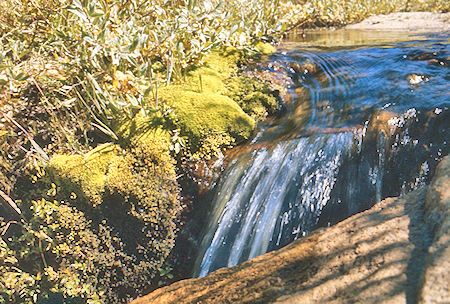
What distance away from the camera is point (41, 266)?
3799 millimetres

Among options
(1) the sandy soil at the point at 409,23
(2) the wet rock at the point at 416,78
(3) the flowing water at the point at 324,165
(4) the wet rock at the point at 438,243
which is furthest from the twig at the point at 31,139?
(1) the sandy soil at the point at 409,23

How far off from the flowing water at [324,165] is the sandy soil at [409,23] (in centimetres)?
445

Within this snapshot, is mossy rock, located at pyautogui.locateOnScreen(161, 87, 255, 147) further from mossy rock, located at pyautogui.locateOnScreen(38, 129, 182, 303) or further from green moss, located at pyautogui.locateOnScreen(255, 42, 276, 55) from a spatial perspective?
green moss, located at pyautogui.locateOnScreen(255, 42, 276, 55)

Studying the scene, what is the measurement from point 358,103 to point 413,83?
29.8 inches

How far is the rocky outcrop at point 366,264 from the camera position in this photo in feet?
4.39

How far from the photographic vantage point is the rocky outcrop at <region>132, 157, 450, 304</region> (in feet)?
4.39

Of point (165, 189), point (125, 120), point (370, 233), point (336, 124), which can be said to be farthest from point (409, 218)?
point (125, 120)

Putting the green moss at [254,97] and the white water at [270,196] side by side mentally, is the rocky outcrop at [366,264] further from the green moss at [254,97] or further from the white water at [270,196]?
the green moss at [254,97]

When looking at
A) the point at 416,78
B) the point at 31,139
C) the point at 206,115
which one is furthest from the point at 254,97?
the point at 31,139

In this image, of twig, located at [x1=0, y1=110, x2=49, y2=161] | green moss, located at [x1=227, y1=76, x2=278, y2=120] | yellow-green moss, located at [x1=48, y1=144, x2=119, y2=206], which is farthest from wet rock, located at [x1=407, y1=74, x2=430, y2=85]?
twig, located at [x1=0, y1=110, x2=49, y2=161]

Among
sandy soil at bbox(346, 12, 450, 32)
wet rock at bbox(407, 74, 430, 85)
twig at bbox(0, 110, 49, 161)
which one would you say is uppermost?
sandy soil at bbox(346, 12, 450, 32)

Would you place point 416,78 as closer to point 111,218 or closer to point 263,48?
point 263,48

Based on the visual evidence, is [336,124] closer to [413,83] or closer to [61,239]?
[413,83]

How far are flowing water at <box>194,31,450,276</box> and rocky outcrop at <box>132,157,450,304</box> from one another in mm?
1158
